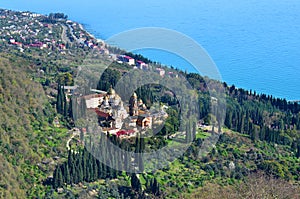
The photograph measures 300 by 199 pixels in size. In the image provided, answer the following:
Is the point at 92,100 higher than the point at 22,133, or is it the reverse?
the point at 92,100

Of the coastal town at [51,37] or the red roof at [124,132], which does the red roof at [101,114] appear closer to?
the red roof at [124,132]

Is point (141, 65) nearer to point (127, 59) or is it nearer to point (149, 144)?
point (127, 59)

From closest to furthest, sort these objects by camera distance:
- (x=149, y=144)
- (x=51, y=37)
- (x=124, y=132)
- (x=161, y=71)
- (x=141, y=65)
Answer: (x=149, y=144), (x=124, y=132), (x=161, y=71), (x=141, y=65), (x=51, y=37)

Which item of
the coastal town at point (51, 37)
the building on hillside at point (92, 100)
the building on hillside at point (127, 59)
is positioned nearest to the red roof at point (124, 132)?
the building on hillside at point (92, 100)

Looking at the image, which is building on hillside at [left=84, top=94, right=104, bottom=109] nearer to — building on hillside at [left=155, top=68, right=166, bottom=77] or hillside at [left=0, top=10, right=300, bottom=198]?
hillside at [left=0, top=10, right=300, bottom=198]

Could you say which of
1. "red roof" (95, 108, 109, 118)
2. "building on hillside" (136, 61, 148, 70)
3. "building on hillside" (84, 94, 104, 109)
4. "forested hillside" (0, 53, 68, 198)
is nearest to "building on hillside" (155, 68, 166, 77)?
"building on hillside" (136, 61, 148, 70)

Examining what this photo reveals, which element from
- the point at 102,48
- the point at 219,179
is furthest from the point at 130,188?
the point at 102,48

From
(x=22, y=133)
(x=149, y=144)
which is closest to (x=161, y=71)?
(x=149, y=144)

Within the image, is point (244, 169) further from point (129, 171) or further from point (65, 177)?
point (65, 177)
